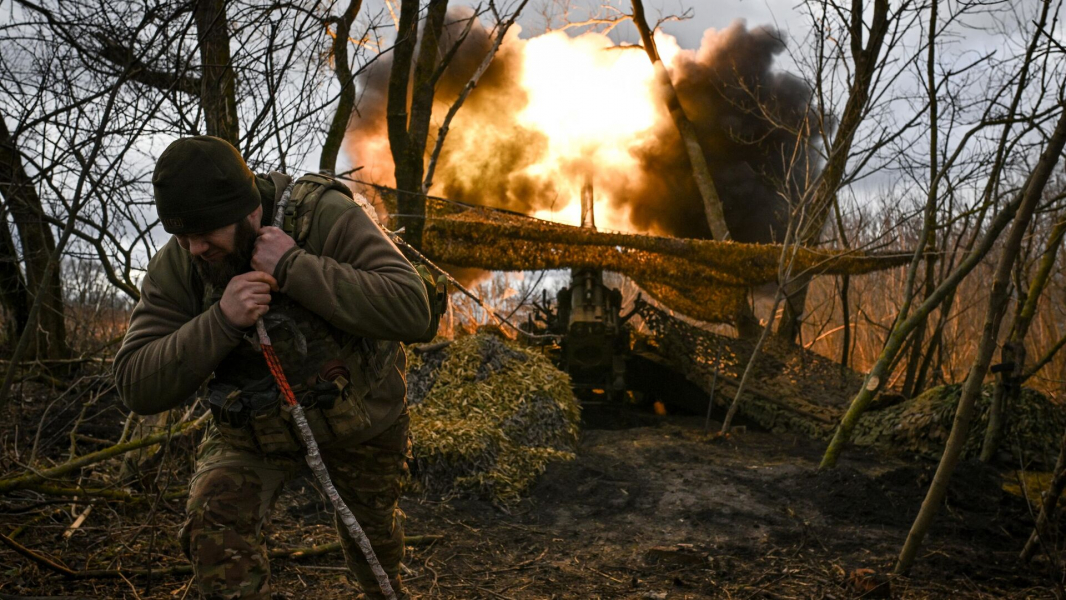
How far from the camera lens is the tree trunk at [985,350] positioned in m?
3.22

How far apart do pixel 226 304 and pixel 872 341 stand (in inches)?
634

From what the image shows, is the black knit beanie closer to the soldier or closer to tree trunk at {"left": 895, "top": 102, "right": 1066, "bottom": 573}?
the soldier

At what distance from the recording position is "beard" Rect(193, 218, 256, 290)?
2.54 meters

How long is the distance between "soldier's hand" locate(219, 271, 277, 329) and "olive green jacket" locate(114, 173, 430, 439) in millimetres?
46

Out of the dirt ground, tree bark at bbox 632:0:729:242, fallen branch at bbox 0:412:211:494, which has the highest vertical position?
tree bark at bbox 632:0:729:242

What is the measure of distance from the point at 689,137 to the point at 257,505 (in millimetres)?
11687

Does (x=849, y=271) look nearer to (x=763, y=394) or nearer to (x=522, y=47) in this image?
(x=763, y=394)

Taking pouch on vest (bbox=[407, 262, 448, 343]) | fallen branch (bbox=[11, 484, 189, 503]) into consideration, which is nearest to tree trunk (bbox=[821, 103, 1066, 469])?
pouch on vest (bbox=[407, 262, 448, 343])

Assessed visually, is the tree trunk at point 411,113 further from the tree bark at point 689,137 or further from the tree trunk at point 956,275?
the tree bark at point 689,137

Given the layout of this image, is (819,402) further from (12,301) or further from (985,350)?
(12,301)

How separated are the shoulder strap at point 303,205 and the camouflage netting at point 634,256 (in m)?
5.77

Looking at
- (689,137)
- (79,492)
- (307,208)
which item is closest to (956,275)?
(307,208)

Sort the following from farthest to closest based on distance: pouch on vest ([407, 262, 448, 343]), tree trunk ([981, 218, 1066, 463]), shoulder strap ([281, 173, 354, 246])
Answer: tree trunk ([981, 218, 1066, 463]), pouch on vest ([407, 262, 448, 343]), shoulder strap ([281, 173, 354, 246])

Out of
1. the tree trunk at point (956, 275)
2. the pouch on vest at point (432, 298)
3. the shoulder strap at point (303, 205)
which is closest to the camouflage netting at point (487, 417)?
the tree trunk at point (956, 275)
